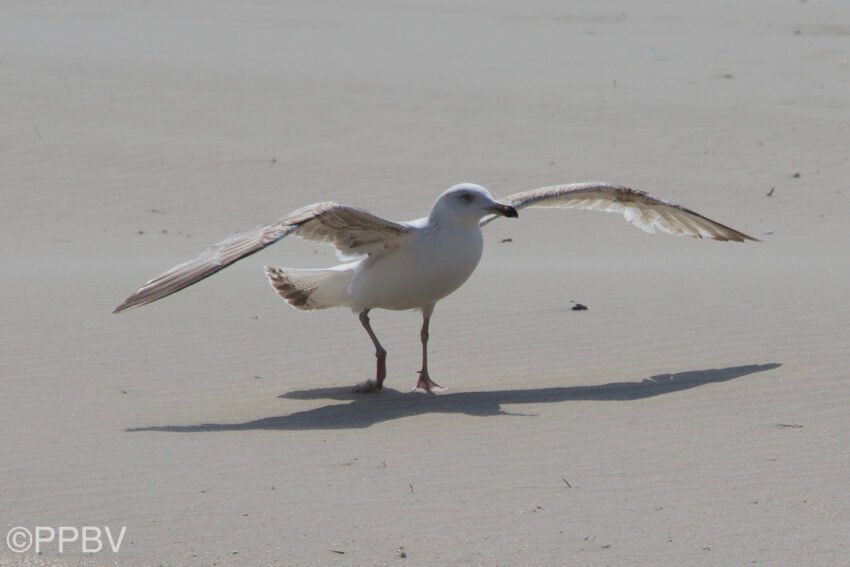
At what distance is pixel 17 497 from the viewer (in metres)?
5.95

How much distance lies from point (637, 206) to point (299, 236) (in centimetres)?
326

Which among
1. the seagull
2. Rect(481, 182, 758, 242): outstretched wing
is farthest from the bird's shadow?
Rect(481, 182, 758, 242): outstretched wing

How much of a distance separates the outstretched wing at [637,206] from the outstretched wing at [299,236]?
1609 millimetres

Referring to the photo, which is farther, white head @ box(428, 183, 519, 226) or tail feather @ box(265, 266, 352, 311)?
tail feather @ box(265, 266, 352, 311)

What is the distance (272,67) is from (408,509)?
1428cm

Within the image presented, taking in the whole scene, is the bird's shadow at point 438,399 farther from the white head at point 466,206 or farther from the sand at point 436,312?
the white head at point 466,206

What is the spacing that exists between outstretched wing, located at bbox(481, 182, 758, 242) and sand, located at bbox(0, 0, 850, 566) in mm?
563

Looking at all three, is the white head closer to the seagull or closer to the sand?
the seagull

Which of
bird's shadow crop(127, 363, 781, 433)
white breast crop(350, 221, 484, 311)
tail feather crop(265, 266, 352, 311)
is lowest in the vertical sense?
bird's shadow crop(127, 363, 781, 433)

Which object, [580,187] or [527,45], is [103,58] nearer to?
[527,45]

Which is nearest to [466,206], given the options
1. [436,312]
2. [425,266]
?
[425,266]

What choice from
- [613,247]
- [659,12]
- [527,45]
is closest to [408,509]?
[613,247]

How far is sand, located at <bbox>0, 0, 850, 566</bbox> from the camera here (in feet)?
18.9

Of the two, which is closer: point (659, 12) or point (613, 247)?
point (613, 247)
